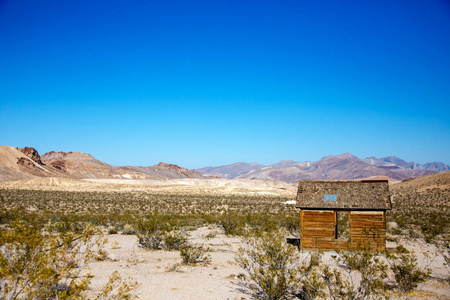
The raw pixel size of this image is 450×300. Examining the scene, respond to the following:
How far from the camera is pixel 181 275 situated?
391 inches

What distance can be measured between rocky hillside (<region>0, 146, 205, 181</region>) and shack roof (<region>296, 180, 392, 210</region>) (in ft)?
306

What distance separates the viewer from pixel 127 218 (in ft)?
73.5

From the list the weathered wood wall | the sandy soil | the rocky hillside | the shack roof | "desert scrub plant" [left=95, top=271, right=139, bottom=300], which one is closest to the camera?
"desert scrub plant" [left=95, top=271, right=139, bottom=300]

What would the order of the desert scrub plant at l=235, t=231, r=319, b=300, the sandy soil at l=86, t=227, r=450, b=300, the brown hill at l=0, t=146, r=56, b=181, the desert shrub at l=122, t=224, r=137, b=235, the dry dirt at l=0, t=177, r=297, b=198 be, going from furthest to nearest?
the brown hill at l=0, t=146, r=56, b=181
the dry dirt at l=0, t=177, r=297, b=198
the desert shrub at l=122, t=224, r=137, b=235
the sandy soil at l=86, t=227, r=450, b=300
the desert scrub plant at l=235, t=231, r=319, b=300

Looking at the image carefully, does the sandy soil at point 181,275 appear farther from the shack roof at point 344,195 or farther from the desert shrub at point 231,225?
the desert shrub at point 231,225

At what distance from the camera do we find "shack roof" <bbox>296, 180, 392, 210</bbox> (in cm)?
1285

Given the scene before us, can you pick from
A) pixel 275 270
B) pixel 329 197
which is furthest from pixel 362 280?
pixel 329 197

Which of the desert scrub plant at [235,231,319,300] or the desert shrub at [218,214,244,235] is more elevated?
the desert scrub plant at [235,231,319,300]

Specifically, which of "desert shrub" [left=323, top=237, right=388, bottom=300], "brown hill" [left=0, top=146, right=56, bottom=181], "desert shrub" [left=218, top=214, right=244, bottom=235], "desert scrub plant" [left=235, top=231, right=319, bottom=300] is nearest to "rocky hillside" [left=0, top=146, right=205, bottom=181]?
"brown hill" [left=0, top=146, right=56, bottom=181]

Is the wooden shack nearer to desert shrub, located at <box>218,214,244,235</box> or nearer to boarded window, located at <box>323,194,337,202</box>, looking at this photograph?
boarded window, located at <box>323,194,337,202</box>

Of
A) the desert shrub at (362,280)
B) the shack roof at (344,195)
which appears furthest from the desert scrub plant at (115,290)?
the shack roof at (344,195)

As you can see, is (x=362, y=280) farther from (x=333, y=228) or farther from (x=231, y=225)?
(x=231, y=225)

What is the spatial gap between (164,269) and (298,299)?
4.55 m

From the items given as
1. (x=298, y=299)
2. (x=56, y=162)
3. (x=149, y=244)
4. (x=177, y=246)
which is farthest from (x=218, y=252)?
(x=56, y=162)
